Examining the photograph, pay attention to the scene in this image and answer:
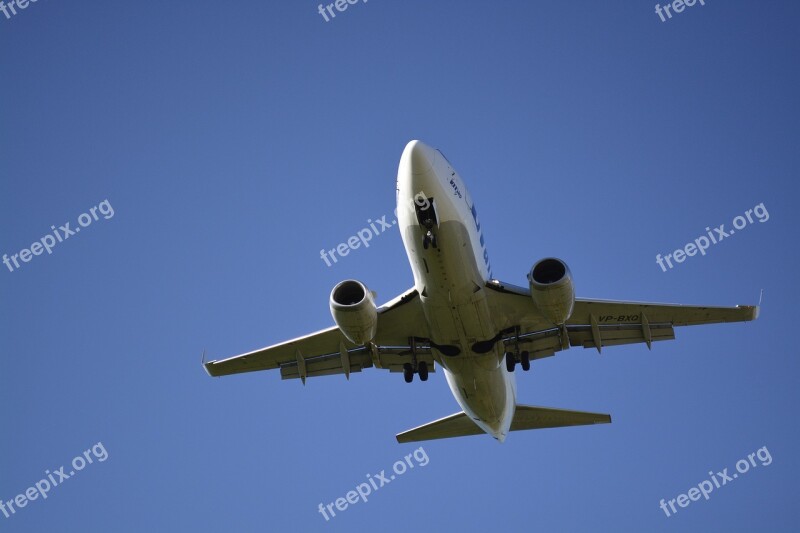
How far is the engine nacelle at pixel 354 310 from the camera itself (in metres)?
25.2

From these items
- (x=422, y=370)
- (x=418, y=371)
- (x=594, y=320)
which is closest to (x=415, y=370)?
(x=418, y=371)

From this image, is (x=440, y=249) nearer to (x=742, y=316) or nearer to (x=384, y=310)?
(x=384, y=310)

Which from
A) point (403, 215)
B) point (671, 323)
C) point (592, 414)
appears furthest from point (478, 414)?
point (403, 215)

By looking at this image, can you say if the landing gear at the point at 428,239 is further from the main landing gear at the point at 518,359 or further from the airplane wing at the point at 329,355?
the main landing gear at the point at 518,359

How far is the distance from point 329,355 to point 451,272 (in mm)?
7456

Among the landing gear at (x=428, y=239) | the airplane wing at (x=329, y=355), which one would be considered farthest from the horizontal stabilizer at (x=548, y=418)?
the landing gear at (x=428, y=239)

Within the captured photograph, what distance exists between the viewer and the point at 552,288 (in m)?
24.5

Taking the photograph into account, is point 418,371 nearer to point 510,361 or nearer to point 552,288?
point 510,361

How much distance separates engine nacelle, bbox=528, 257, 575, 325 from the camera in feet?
80.6

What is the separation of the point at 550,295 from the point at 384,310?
5.42 meters

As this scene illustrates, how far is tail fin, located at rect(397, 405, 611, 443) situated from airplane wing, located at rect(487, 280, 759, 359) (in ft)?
13.5

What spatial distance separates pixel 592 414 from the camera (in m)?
32.1

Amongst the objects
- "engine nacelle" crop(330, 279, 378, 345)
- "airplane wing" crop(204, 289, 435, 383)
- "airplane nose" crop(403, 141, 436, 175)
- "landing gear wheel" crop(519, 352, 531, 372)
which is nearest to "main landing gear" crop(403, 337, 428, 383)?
"airplane wing" crop(204, 289, 435, 383)

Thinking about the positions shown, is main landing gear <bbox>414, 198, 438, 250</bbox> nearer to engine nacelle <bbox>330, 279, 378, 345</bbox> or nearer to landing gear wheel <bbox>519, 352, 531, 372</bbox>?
engine nacelle <bbox>330, 279, 378, 345</bbox>
